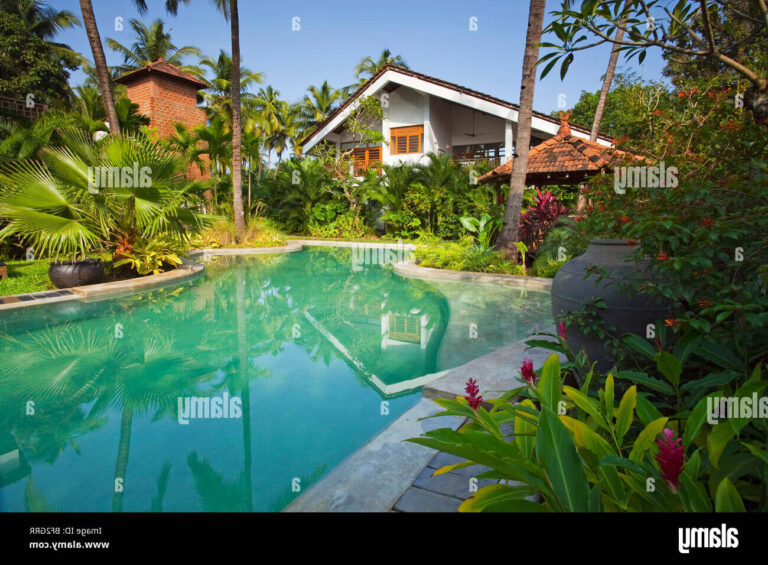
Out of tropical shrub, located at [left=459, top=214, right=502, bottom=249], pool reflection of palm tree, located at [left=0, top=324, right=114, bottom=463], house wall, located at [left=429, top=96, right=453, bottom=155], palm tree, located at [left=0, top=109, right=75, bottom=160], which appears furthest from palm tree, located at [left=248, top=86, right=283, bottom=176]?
pool reflection of palm tree, located at [left=0, top=324, right=114, bottom=463]

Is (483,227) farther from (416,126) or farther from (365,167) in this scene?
(365,167)

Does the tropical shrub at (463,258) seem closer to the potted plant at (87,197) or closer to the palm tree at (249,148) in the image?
the potted plant at (87,197)

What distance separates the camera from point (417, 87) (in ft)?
63.0

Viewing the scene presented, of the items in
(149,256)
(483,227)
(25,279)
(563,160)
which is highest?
→ (563,160)

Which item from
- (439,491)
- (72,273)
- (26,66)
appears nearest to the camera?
(439,491)

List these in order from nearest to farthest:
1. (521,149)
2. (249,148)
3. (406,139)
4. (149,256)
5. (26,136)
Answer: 1. (149,256)
2. (521,149)
3. (26,136)
4. (249,148)
5. (406,139)

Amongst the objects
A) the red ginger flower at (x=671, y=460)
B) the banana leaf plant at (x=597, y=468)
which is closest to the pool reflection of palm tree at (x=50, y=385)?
the banana leaf plant at (x=597, y=468)

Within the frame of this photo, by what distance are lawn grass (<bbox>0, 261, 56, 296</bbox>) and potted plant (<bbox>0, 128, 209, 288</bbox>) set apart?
499 mm

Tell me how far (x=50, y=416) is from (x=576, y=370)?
4261 mm

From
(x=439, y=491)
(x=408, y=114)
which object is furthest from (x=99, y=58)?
(x=408, y=114)

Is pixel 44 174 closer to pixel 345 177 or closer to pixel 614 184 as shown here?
pixel 614 184

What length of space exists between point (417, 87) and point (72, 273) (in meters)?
15.8

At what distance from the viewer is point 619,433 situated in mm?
1813

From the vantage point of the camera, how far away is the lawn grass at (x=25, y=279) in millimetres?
7961
